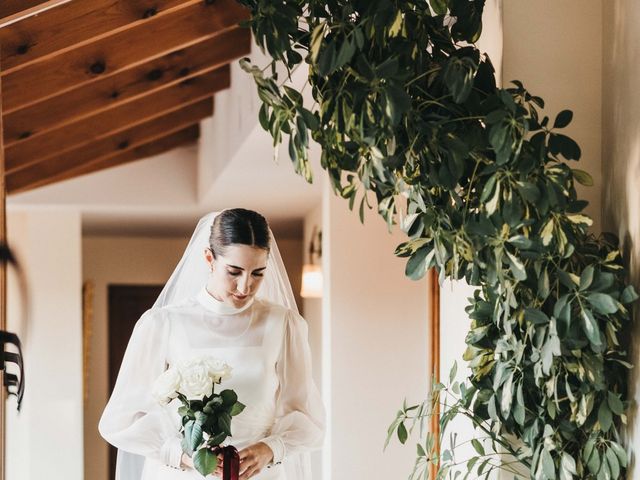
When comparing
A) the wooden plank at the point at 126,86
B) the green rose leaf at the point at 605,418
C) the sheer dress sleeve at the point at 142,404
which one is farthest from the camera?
the wooden plank at the point at 126,86

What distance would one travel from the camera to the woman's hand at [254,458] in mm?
2762

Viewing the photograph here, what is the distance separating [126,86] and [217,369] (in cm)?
322

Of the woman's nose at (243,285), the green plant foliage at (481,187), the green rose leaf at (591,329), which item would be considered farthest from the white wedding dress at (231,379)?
the green rose leaf at (591,329)

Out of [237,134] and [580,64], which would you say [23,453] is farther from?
[580,64]

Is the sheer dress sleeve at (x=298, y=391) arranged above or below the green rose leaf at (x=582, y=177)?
below

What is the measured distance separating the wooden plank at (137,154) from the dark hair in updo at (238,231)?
4411 mm

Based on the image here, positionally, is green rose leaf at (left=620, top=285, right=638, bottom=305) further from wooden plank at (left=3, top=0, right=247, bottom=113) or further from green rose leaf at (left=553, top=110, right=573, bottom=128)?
wooden plank at (left=3, top=0, right=247, bottom=113)

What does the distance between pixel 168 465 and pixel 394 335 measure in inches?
100

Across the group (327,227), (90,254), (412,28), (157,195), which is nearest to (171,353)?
(412,28)

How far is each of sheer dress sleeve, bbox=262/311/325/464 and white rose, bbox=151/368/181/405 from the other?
0.42m

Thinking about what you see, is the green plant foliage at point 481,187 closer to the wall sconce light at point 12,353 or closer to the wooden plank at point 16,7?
the wooden plank at point 16,7

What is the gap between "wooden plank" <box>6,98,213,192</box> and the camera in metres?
6.78

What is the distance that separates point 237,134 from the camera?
5.46 metres

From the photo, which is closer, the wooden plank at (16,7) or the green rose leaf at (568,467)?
the green rose leaf at (568,467)
